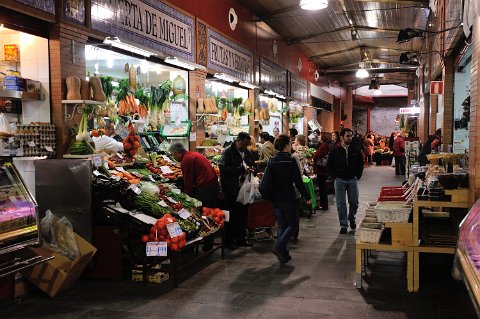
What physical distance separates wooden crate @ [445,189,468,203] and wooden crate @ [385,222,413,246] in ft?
1.70

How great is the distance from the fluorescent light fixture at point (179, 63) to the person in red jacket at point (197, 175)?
6.60ft

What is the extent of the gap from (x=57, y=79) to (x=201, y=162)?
2.15 meters

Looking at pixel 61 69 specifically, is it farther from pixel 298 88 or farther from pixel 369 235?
pixel 298 88

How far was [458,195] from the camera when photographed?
5.05 meters

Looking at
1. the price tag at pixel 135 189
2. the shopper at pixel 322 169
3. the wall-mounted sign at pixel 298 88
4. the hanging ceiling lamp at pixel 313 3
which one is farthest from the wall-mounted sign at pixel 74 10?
the wall-mounted sign at pixel 298 88

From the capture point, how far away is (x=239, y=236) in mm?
7340

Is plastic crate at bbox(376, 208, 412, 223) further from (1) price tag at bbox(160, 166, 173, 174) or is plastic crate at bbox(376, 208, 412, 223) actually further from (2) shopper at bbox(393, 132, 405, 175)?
(2) shopper at bbox(393, 132, 405, 175)

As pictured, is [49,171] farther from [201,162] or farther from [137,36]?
[137,36]

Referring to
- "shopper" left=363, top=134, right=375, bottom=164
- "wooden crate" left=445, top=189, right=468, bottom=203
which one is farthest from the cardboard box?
"shopper" left=363, top=134, right=375, bottom=164

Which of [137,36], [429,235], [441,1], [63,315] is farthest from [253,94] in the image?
[63,315]

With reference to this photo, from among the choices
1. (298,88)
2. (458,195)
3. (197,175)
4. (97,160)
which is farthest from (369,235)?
(298,88)

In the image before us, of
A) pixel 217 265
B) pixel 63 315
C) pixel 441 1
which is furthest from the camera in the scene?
pixel 441 1

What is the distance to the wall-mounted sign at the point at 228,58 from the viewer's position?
1013cm

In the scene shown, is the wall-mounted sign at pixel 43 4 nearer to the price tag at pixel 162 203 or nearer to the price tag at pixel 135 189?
the price tag at pixel 135 189
